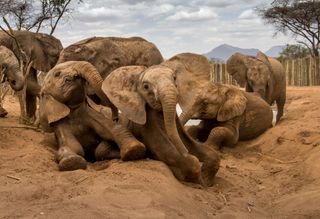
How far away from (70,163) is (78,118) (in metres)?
0.92

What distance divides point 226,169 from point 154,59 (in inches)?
109

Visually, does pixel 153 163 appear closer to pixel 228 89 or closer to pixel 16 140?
pixel 16 140

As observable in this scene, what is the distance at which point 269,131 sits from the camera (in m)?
10.3

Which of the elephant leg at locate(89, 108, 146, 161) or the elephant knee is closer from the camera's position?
the elephant leg at locate(89, 108, 146, 161)

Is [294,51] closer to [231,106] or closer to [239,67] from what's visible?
[239,67]

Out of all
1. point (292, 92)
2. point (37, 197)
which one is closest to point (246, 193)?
point (37, 197)

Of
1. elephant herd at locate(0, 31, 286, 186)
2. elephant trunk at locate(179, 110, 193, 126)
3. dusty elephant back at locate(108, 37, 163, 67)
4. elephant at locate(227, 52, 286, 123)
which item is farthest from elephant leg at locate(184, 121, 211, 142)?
elephant at locate(227, 52, 286, 123)

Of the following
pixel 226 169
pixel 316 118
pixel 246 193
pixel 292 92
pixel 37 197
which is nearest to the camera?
pixel 37 197

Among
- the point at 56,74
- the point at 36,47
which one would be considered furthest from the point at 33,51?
the point at 56,74

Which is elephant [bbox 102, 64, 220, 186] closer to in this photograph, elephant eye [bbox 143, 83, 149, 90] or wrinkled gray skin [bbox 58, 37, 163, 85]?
elephant eye [bbox 143, 83, 149, 90]

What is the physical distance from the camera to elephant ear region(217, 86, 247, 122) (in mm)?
9344

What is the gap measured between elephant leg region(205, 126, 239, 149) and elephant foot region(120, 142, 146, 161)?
320 cm

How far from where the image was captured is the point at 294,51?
40.7 metres

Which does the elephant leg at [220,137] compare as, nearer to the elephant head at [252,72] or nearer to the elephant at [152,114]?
the elephant head at [252,72]
